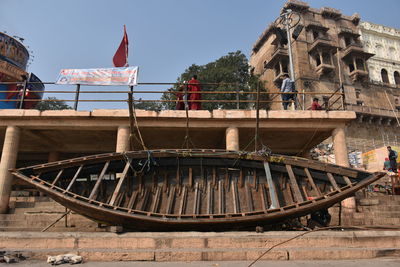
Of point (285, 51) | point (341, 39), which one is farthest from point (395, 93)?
point (285, 51)

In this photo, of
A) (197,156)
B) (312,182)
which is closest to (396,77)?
(312,182)

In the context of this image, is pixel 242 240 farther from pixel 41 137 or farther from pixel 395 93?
pixel 395 93

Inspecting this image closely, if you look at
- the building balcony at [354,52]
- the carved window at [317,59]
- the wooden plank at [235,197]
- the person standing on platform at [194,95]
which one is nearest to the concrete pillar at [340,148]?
the wooden plank at [235,197]

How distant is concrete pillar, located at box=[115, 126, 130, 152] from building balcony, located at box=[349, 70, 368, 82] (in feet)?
124

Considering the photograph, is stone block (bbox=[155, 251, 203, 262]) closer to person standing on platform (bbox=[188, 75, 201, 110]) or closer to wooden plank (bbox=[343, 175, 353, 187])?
wooden plank (bbox=[343, 175, 353, 187])

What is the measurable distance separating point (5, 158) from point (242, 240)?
29.8ft

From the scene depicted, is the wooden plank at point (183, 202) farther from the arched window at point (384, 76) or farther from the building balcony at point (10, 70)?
the arched window at point (384, 76)

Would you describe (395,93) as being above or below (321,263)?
above

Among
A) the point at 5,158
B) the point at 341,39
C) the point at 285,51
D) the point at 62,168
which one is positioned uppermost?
the point at 341,39

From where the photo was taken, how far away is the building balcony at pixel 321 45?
36.1m

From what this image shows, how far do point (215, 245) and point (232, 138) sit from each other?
5.63 metres

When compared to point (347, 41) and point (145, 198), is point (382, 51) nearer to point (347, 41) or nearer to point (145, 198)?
point (347, 41)

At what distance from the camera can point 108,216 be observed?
230 inches

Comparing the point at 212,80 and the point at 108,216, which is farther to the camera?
the point at 212,80
